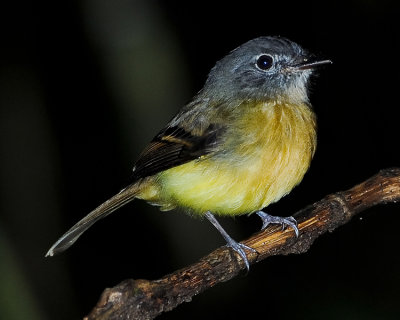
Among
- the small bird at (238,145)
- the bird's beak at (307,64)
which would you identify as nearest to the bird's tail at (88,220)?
the small bird at (238,145)

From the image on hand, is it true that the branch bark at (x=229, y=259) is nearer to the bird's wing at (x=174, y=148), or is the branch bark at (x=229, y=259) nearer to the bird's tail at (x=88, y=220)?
the bird's wing at (x=174, y=148)

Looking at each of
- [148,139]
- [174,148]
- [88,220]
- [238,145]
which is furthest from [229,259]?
[148,139]

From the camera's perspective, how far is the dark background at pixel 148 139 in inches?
277

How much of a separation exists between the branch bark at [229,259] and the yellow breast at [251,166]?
0.35 meters

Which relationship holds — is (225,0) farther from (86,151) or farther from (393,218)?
(393,218)

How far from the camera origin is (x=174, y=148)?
17.6 feet

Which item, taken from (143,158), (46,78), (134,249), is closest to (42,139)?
(46,78)

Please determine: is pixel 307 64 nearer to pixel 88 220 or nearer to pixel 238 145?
pixel 238 145

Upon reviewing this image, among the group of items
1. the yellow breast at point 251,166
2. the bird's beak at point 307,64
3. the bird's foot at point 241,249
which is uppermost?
the bird's beak at point 307,64

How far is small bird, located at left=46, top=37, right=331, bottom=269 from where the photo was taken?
499cm

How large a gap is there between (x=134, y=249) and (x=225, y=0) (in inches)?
167

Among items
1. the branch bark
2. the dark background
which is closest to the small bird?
the branch bark

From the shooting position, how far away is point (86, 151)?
9.45m

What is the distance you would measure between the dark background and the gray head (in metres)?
0.48
